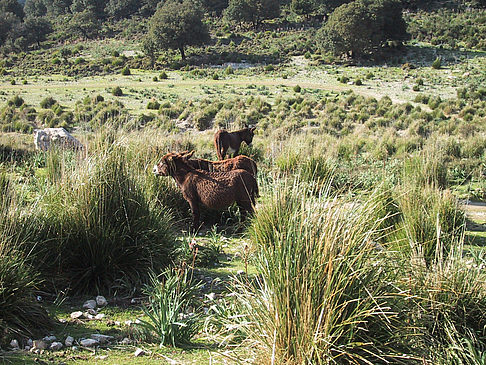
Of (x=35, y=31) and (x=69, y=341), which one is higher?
(x=35, y=31)

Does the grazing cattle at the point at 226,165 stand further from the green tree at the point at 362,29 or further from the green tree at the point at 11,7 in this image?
the green tree at the point at 11,7

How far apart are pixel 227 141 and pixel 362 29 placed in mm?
50534

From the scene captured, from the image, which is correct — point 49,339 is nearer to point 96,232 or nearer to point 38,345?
point 38,345

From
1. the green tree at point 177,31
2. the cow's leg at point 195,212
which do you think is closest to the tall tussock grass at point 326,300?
the cow's leg at point 195,212

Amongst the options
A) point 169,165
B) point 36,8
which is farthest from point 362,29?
point 36,8

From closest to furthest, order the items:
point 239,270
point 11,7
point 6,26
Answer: point 239,270 → point 6,26 → point 11,7

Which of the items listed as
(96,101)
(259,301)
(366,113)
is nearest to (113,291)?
(259,301)

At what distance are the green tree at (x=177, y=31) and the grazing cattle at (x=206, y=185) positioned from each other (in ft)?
200

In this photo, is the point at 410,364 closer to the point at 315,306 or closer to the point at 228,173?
the point at 315,306

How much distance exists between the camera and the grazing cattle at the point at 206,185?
818 cm

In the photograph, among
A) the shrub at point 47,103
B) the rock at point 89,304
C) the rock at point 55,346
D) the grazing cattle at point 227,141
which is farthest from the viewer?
the shrub at point 47,103

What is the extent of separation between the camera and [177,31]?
222 ft

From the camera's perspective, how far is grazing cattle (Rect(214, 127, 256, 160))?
13.2 meters

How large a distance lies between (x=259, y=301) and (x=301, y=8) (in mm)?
89392
